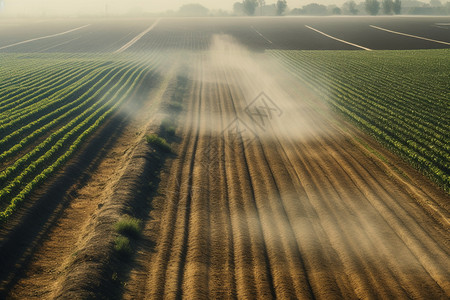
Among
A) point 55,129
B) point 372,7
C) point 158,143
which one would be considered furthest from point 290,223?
point 372,7

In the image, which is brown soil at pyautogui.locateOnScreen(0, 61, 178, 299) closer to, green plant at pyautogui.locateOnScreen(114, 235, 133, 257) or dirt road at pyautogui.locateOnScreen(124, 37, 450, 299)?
green plant at pyautogui.locateOnScreen(114, 235, 133, 257)

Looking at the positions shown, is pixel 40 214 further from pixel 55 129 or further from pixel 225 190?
pixel 55 129

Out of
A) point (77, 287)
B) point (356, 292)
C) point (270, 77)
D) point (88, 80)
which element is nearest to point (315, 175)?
point (356, 292)

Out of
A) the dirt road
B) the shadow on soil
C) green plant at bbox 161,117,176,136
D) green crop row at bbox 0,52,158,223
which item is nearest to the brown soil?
the shadow on soil

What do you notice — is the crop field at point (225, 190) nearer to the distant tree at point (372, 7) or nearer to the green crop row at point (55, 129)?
the green crop row at point (55, 129)

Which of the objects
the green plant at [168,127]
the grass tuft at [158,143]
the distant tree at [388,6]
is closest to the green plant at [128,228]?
the grass tuft at [158,143]
